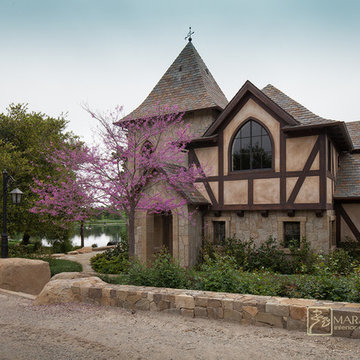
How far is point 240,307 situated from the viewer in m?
6.05

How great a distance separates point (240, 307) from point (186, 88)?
1255 centimetres

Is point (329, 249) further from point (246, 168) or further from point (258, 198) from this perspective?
point (246, 168)

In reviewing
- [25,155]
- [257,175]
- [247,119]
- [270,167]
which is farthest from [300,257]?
[25,155]

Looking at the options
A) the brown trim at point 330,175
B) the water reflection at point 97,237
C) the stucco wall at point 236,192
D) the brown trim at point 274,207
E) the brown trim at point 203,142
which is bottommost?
the water reflection at point 97,237

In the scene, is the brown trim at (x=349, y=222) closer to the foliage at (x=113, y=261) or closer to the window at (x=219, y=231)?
the window at (x=219, y=231)

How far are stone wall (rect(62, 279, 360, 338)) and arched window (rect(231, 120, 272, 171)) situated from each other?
7697mm

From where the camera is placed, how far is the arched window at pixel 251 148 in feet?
43.8

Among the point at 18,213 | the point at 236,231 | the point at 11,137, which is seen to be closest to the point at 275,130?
the point at 236,231

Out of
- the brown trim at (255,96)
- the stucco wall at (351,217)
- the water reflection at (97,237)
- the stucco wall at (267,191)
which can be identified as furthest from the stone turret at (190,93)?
the water reflection at (97,237)

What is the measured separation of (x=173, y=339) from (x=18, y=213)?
15244 mm

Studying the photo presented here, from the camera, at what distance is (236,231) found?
13883mm

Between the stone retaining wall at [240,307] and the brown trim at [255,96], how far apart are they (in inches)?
317

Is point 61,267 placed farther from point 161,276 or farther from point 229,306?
point 229,306

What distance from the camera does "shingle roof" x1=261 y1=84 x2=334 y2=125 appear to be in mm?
12455
